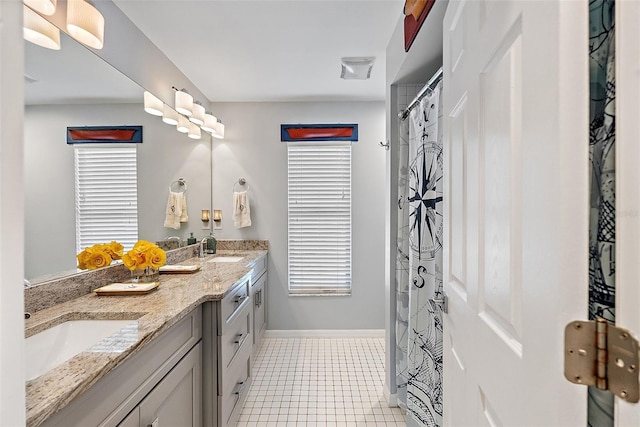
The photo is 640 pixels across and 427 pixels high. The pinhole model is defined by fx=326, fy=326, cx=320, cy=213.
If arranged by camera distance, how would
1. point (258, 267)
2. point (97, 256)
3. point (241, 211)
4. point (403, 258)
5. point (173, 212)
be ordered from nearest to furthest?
point (97, 256) < point (403, 258) < point (173, 212) < point (258, 267) < point (241, 211)

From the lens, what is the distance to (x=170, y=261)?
2.66 m

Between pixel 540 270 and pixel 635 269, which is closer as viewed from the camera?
pixel 635 269

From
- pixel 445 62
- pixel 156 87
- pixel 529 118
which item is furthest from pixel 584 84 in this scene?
pixel 156 87

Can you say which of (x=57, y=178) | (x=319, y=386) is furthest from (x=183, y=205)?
(x=319, y=386)

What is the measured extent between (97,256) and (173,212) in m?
1.02

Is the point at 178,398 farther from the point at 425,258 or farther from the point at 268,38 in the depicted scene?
the point at 268,38

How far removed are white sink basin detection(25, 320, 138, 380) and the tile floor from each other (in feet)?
3.89

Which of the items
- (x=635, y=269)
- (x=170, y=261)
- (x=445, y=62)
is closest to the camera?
(x=635, y=269)

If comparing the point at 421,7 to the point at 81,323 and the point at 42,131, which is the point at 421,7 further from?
the point at 81,323

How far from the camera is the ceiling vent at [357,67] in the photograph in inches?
101

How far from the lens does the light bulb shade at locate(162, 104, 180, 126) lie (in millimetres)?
2563

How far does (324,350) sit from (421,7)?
2860mm

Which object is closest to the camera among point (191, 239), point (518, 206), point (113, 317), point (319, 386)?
point (518, 206)

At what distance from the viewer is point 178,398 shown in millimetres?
1338
